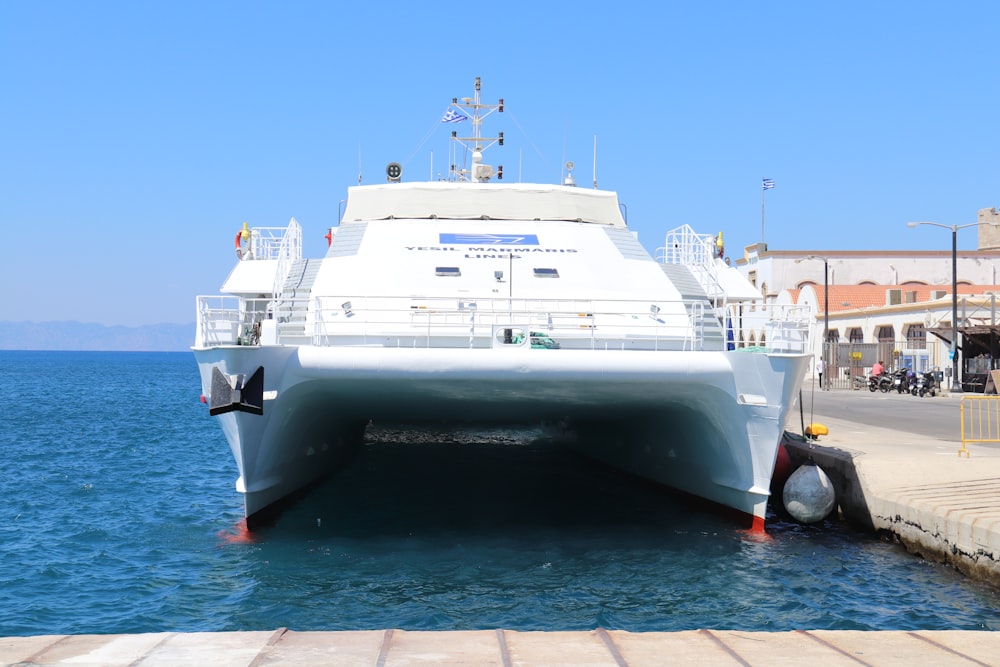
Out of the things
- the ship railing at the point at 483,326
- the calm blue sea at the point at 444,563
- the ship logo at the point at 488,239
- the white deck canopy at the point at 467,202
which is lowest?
the calm blue sea at the point at 444,563

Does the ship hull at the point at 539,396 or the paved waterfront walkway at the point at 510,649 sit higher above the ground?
the ship hull at the point at 539,396

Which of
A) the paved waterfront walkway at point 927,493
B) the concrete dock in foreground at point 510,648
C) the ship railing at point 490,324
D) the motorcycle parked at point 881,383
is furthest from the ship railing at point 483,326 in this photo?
the motorcycle parked at point 881,383

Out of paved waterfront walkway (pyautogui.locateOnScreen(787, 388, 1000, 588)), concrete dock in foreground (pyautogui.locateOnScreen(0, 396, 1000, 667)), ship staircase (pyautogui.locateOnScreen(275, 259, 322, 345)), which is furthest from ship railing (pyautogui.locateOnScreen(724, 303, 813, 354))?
concrete dock in foreground (pyautogui.locateOnScreen(0, 396, 1000, 667))

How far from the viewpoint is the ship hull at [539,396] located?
1267 centimetres

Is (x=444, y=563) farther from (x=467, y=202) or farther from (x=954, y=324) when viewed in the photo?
(x=954, y=324)

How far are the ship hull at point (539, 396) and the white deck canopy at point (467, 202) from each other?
3703mm

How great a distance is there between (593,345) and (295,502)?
6429 mm

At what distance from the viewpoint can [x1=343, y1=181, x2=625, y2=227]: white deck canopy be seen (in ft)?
61.0

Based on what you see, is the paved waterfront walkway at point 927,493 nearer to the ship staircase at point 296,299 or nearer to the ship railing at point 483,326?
the ship railing at point 483,326

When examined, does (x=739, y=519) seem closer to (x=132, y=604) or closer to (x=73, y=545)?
(x=132, y=604)

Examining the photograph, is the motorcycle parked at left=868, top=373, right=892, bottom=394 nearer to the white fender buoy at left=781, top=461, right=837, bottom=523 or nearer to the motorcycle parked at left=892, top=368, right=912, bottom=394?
the motorcycle parked at left=892, top=368, right=912, bottom=394

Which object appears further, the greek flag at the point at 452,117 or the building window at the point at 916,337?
the building window at the point at 916,337

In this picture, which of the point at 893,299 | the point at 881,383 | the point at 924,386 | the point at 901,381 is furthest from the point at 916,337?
the point at 924,386

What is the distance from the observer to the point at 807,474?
608 inches
